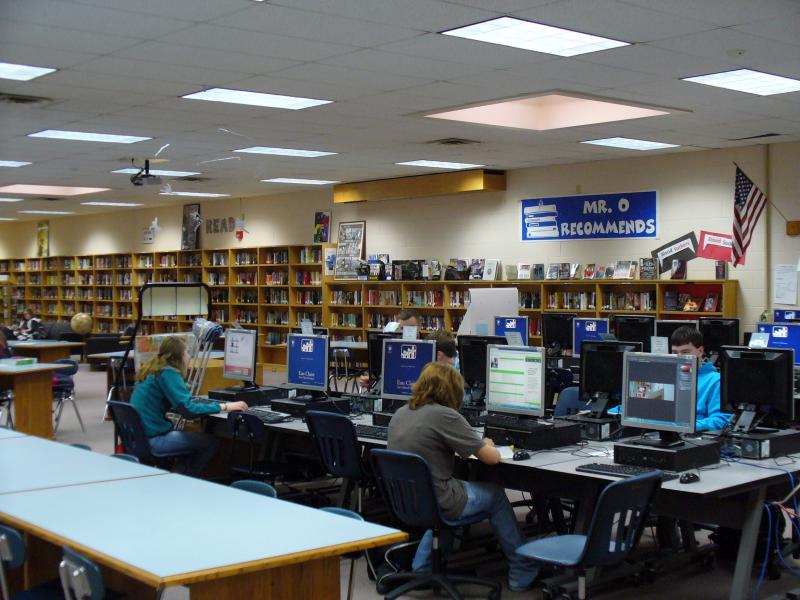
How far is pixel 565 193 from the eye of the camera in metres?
12.0

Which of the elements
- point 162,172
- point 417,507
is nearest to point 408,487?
point 417,507

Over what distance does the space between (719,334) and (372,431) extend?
422 centimetres

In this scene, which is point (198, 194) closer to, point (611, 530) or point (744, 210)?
point (744, 210)

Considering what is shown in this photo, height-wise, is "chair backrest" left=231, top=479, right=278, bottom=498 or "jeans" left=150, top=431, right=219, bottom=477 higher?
"chair backrest" left=231, top=479, right=278, bottom=498

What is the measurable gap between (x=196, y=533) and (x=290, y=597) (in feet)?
1.19

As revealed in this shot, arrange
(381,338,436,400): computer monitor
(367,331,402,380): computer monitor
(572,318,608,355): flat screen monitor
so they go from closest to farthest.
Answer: (381,338,436,400): computer monitor → (367,331,402,380): computer monitor → (572,318,608,355): flat screen monitor

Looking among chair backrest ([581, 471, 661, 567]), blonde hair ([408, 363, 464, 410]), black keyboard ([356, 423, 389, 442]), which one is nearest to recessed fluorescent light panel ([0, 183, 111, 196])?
black keyboard ([356, 423, 389, 442])

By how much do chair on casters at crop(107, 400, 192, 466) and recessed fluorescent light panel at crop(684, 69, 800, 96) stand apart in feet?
15.4

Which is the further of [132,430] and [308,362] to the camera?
[308,362]

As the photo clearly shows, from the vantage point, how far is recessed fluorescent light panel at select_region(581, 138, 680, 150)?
1005cm

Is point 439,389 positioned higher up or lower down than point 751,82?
lower down

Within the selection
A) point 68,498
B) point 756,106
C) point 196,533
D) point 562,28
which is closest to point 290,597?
point 196,533

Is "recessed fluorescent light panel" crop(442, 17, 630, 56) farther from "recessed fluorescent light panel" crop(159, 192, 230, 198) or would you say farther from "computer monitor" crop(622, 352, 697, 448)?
"recessed fluorescent light panel" crop(159, 192, 230, 198)

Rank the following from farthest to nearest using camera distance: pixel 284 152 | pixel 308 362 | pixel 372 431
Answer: pixel 284 152, pixel 308 362, pixel 372 431
